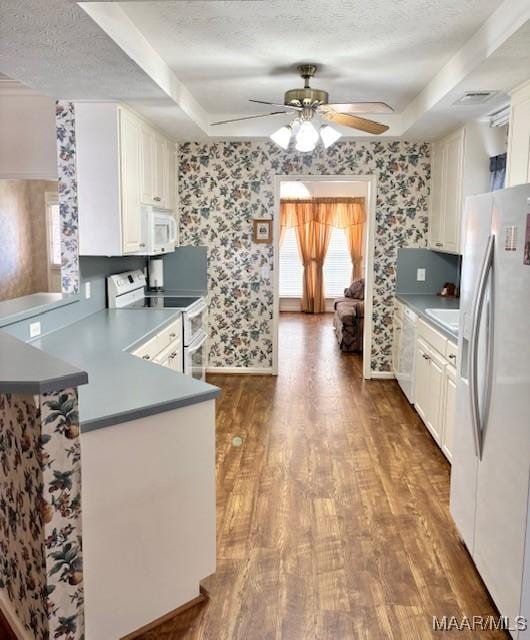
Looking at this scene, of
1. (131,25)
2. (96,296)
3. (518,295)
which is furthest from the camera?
(96,296)

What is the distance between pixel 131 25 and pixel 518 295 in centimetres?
222

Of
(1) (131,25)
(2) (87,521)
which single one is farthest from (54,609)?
(1) (131,25)

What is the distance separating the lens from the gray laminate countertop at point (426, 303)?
433 cm

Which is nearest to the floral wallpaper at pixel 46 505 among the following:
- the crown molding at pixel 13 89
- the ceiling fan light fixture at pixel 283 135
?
the ceiling fan light fixture at pixel 283 135

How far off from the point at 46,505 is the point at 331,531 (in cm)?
164

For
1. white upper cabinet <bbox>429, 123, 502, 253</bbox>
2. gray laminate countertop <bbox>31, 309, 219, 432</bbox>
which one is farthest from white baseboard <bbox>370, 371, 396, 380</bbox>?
gray laminate countertop <bbox>31, 309, 219, 432</bbox>

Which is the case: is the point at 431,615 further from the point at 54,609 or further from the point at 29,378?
the point at 29,378

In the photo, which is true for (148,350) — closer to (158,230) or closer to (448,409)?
(158,230)

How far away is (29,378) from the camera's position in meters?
1.64

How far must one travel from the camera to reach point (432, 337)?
13.6ft

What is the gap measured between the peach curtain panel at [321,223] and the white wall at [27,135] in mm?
6454

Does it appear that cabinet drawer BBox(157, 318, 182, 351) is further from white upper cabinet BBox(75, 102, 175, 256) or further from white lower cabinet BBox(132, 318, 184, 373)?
white upper cabinet BBox(75, 102, 175, 256)

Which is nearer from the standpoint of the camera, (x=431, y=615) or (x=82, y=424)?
(x=82, y=424)

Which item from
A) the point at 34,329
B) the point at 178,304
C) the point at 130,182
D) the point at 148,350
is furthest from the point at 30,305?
the point at 178,304
